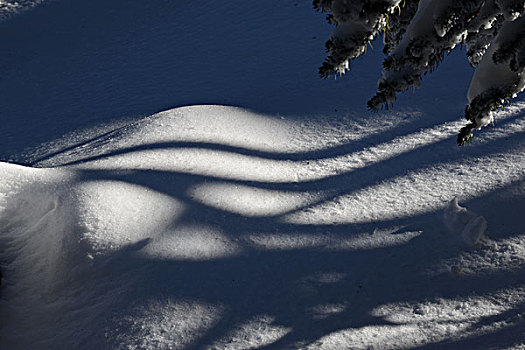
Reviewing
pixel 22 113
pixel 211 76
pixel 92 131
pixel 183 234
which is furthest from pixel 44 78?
pixel 183 234

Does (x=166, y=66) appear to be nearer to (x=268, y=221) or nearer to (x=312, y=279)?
(x=268, y=221)

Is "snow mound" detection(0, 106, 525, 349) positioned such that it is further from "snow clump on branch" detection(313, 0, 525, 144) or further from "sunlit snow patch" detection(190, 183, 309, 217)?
"snow clump on branch" detection(313, 0, 525, 144)

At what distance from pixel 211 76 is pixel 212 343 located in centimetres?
488

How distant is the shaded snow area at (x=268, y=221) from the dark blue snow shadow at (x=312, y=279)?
12 mm

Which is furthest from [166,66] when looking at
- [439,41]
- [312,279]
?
[439,41]

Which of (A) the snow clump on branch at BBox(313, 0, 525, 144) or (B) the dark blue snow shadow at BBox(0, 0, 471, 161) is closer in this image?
(A) the snow clump on branch at BBox(313, 0, 525, 144)

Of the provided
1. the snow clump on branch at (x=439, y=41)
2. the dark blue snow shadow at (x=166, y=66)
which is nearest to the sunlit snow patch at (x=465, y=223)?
the snow clump on branch at (x=439, y=41)

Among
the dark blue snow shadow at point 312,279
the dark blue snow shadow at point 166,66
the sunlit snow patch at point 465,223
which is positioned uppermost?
the dark blue snow shadow at point 166,66

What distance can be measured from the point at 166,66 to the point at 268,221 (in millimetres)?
4489

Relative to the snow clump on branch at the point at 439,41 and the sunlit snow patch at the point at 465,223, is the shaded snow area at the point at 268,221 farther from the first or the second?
the snow clump on branch at the point at 439,41

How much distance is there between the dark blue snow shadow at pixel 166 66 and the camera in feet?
20.8

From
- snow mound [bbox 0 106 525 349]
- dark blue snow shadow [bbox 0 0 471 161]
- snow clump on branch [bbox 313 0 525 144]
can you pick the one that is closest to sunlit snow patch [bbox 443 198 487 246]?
snow mound [bbox 0 106 525 349]

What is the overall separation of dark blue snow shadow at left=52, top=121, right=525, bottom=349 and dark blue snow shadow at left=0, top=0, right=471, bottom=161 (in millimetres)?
2309

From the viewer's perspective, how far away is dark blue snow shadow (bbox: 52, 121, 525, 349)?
317cm
